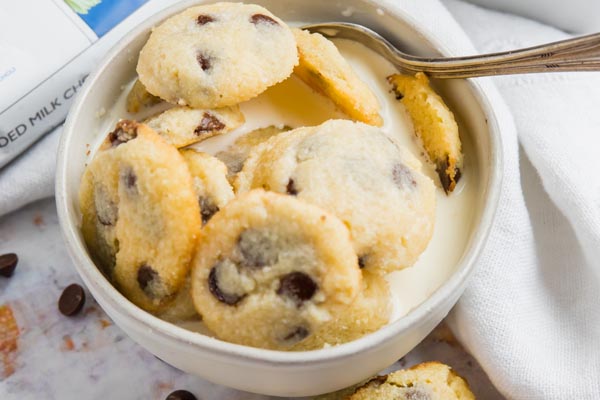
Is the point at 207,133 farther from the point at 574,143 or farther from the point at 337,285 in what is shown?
the point at 574,143

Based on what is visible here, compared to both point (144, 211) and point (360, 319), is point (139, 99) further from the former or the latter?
point (360, 319)

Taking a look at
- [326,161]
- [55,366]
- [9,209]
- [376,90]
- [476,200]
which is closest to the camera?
[326,161]

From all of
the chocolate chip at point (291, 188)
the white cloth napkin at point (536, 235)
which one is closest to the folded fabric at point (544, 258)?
the white cloth napkin at point (536, 235)

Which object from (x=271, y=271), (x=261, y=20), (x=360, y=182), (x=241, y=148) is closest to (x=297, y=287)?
(x=271, y=271)

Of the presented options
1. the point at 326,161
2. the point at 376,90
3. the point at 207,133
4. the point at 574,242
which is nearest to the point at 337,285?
the point at 326,161

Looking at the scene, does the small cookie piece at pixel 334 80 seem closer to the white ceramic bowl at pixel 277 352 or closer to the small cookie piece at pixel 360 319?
the white ceramic bowl at pixel 277 352
